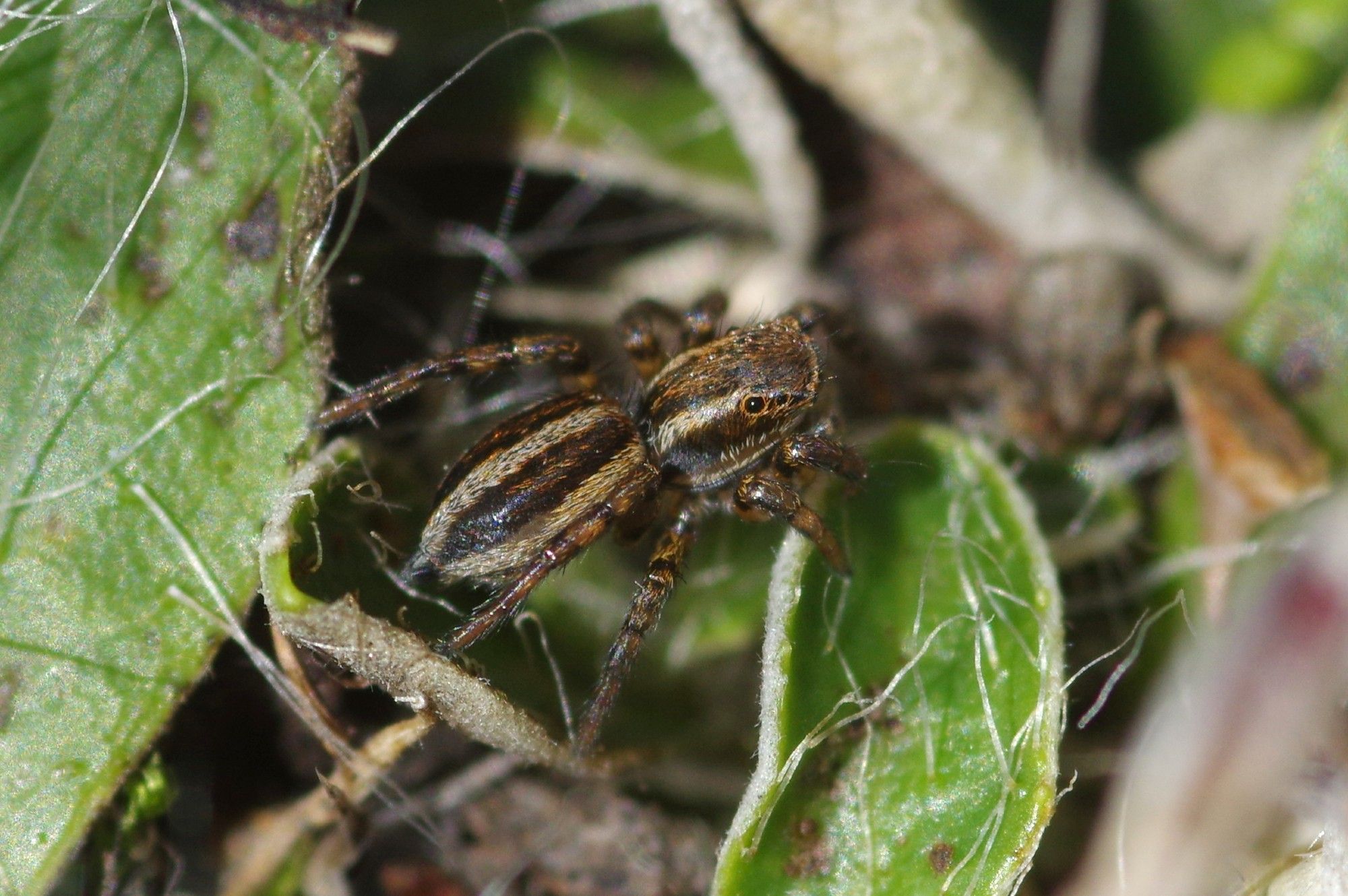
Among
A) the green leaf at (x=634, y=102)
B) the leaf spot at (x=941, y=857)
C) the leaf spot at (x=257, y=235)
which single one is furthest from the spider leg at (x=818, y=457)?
the leaf spot at (x=257, y=235)

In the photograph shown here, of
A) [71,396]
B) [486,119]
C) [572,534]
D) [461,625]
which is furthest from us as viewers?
[486,119]

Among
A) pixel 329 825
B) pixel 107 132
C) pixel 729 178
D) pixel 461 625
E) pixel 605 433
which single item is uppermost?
pixel 107 132

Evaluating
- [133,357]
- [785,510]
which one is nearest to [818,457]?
[785,510]

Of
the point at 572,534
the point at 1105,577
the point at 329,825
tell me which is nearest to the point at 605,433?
the point at 572,534

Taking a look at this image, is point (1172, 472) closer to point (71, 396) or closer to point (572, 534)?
point (572, 534)

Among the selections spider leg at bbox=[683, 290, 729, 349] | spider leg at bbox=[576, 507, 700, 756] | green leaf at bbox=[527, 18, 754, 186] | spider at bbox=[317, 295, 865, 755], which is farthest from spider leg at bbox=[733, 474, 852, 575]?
green leaf at bbox=[527, 18, 754, 186]

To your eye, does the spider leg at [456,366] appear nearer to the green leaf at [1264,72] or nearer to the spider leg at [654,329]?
the spider leg at [654,329]

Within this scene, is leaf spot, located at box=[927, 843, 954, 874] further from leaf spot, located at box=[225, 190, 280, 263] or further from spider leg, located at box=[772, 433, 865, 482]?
leaf spot, located at box=[225, 190, 280, 263]
